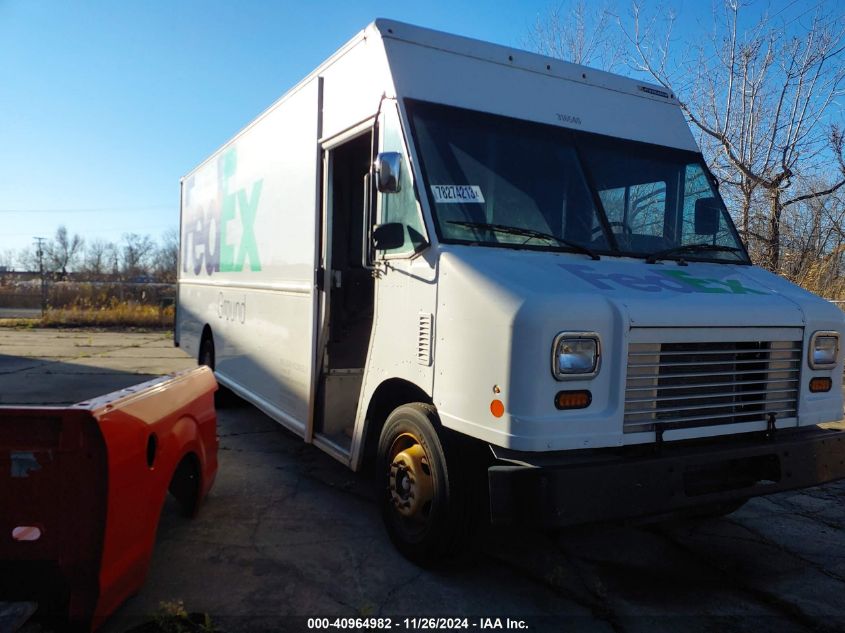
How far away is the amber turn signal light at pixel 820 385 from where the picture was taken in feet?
12.3

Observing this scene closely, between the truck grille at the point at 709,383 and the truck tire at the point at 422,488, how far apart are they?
37.4 inches

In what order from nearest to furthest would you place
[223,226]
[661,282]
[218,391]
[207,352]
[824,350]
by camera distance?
1. [661,282]
2. [824,350]
3. [223,226]
4. [218,391]
5. [207,352]

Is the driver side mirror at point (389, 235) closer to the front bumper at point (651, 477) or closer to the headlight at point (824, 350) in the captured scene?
the front bumper at point (651, 477)

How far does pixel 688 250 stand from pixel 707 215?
529mm

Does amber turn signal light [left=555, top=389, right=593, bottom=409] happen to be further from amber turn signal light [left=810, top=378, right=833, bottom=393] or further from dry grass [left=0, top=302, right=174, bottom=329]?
dry grass [left=0, top=302, right=174, bottom=329]

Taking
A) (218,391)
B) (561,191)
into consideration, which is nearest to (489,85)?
(561,191)

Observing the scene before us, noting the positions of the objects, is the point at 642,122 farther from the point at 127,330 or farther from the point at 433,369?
the point at 127,330

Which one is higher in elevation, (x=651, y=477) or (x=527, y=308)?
(x=527, y=308)

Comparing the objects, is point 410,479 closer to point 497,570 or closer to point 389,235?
point 497,570

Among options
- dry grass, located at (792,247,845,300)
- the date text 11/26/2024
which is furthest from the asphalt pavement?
dry grass, located at (792,247,845,300)

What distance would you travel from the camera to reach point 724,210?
4.60 m

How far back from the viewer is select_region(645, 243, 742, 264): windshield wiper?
399cm

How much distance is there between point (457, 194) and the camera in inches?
146

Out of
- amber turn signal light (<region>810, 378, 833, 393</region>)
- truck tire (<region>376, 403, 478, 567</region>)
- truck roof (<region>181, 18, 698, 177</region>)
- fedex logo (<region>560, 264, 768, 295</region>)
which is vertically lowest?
truck tire (<region>376, 403, 478, 567</region>)
